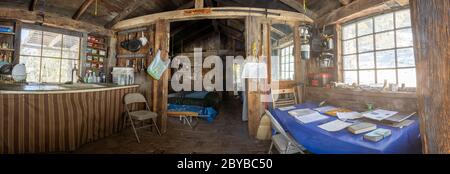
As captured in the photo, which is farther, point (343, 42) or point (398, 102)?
point (343, 42)

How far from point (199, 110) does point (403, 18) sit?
372 cm

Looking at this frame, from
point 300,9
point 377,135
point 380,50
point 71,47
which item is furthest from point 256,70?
point 71,47

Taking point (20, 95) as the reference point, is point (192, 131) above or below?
below

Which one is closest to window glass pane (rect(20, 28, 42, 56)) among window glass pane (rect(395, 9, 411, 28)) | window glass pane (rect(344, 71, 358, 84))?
window glass pane (rect(344, 71, 358, 84))

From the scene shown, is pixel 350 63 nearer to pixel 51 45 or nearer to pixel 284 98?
pixel 284 98

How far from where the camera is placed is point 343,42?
246 cm

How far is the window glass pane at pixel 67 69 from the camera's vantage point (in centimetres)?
324

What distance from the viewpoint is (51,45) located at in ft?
10.2

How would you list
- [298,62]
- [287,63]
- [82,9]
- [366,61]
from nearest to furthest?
1. [366,61]
2. [298,62]
3. [82,9]
4. [287,63]

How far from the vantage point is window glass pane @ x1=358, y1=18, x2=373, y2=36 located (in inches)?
83.9

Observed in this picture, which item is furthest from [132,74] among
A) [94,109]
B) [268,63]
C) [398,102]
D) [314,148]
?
[398,102]

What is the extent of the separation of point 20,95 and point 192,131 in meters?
2.30

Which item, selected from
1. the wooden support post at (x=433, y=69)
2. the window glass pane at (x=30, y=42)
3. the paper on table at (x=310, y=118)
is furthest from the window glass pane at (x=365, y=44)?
the window glass pane at (x=30, y=42)
